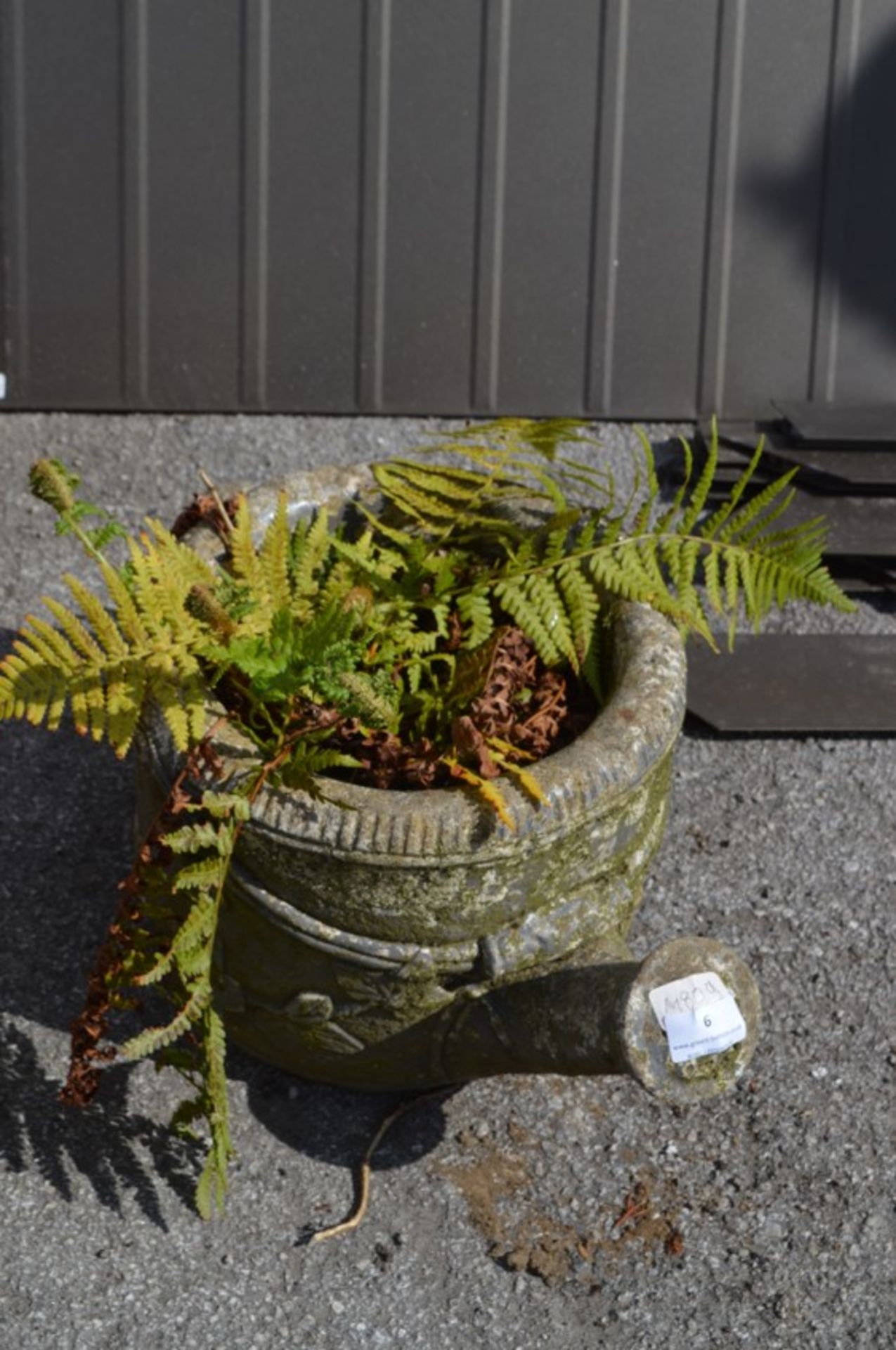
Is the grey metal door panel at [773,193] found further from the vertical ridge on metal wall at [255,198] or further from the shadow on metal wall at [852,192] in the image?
the vertical ridge on metal wall at [255,198]

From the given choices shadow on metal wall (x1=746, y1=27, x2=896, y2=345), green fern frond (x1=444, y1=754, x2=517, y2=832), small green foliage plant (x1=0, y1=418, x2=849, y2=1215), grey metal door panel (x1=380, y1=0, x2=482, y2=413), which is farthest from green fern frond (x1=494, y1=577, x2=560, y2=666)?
shadow on metal wall (x1=746, y1=27, x2=896, y2=345)

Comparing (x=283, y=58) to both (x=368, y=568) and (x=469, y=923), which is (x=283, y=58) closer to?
(x=368, y=568)

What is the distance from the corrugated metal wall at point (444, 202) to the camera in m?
5.37

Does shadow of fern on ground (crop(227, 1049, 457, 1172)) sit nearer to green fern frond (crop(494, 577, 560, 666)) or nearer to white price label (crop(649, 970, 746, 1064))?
white price label (crop(649, 970, 746, 1064))

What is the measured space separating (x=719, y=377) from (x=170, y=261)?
1.64 m

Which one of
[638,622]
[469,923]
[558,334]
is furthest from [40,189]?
[469,923]

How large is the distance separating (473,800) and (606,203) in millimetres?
2790

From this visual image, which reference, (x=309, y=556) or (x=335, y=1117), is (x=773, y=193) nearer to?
(x=309, y=556)

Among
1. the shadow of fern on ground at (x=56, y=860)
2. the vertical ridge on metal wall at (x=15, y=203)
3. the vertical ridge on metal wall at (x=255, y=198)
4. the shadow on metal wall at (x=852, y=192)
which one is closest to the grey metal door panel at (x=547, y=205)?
the shadow on metal wall at (x=852, y=192)

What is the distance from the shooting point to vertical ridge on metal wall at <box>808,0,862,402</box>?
5.55 metres

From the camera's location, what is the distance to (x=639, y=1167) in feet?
12.2

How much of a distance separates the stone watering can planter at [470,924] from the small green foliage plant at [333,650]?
61 mm

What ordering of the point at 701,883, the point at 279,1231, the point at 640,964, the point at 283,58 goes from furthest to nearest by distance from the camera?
the point at 283,58 < the point at 701,883 < the point at 279,1231 < the point at 640,964

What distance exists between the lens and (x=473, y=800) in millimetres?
3287
